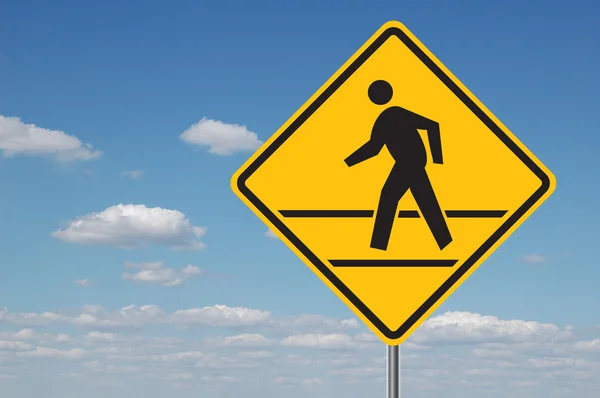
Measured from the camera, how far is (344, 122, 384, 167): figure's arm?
5.23m

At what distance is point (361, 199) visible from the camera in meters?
5.16

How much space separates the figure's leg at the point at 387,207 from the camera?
16.7 ft

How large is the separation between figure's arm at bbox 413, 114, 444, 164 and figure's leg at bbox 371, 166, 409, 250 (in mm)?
276

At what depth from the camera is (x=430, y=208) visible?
5.12 metres

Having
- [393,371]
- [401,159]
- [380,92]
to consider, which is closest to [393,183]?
[401,159]

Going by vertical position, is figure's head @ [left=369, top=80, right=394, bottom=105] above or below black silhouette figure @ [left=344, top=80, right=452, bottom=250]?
above

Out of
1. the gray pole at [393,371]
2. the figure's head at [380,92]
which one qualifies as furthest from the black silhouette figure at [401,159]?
the gray pole at [393,371]

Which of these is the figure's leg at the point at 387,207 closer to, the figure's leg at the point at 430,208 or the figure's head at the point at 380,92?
the figure's leg at the point at 430,208

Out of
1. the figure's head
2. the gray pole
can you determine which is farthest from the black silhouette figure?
the gray pole

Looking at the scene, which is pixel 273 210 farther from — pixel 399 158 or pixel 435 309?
pixel 435 309

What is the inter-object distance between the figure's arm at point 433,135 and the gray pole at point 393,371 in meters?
1.28

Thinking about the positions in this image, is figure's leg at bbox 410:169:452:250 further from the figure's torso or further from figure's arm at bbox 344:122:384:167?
figure's arm at bbox 344:122:384:167

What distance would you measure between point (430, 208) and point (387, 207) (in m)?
0.28

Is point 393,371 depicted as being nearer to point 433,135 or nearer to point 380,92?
point 433,135
